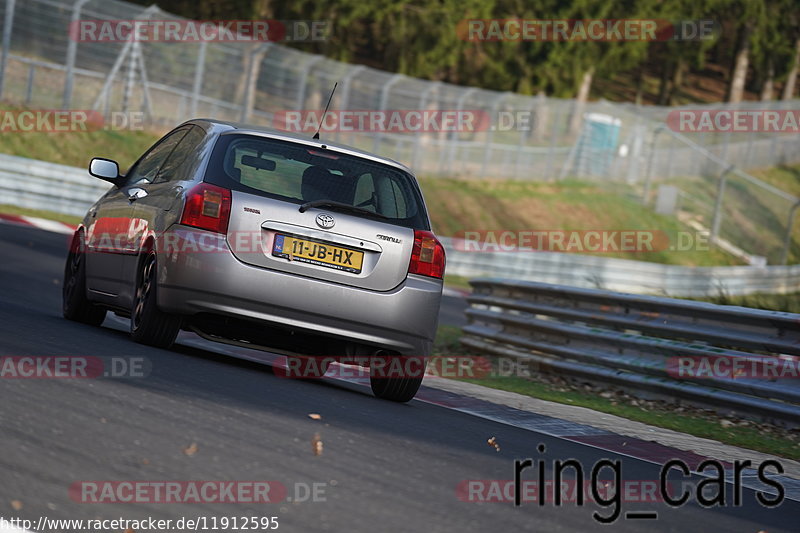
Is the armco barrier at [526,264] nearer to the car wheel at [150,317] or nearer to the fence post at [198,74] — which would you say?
the fence post at [198,74]

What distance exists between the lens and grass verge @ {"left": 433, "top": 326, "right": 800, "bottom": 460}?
9016 millimetres

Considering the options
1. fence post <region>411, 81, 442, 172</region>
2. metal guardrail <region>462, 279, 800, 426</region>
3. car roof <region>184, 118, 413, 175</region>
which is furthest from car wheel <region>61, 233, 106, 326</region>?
fence post <region>411, 81, 442, 172</region>

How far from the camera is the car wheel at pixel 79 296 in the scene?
378 inches

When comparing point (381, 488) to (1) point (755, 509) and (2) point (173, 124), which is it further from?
(2) point (173, 124)

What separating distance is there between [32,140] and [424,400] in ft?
74.0

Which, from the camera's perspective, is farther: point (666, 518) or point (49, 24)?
point (49, 24)

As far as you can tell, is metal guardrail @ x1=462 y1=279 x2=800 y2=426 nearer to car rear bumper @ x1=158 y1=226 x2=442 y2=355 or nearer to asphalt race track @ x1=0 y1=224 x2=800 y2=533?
asphalt race track @ x1=0 y1=224 x2=800 y2=533

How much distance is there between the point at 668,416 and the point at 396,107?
25.5 meters

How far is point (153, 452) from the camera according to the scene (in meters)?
5.16

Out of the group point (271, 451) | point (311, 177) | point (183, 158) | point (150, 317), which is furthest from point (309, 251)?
point (271, 451)

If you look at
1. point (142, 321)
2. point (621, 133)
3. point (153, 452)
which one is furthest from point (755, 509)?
point (621, 133)

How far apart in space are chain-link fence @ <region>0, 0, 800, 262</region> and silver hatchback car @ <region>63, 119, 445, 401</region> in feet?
71.6

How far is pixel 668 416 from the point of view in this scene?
33.2 ft

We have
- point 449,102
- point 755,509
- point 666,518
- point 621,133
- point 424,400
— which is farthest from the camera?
point 621,133
